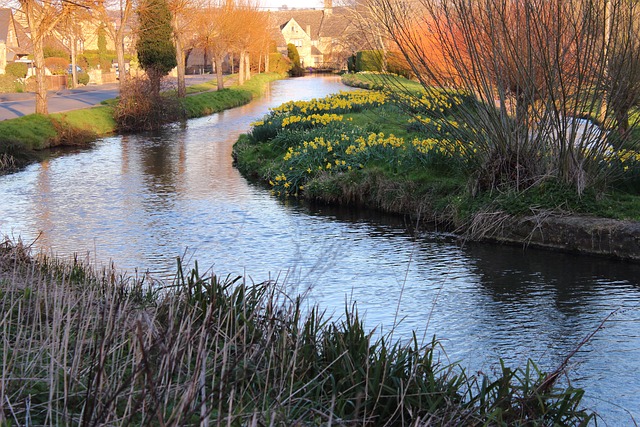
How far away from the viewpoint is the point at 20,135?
21.8 metres

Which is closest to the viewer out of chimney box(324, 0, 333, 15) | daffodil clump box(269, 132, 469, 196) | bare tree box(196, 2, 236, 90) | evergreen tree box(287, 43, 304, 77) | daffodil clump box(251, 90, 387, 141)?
daffodil clump box(269, 132, 469, 196)

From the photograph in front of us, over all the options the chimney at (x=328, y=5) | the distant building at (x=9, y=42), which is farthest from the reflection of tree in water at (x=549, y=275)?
the distant building at (x=9, y=42)

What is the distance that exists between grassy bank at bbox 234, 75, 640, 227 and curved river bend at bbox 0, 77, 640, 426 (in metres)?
0.56

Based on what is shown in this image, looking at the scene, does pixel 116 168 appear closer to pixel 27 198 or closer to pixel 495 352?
pixel 27 198

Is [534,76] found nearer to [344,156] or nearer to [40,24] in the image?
[344,156]

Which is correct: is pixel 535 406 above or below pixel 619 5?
below

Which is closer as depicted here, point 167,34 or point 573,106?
point 573,106

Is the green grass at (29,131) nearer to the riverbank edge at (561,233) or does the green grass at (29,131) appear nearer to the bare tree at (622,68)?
the riverbank edge at (561,233)

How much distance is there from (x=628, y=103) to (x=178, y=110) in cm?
2354

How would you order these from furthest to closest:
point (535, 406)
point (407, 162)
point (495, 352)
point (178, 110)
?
point (178, 110) → point (407, 162) → point (495, 352) → point (535, 406)

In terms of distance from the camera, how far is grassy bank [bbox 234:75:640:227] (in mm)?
11570

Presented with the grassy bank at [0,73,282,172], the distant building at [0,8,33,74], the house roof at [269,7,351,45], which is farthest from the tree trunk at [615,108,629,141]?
the house roof at [269,7,351,45]

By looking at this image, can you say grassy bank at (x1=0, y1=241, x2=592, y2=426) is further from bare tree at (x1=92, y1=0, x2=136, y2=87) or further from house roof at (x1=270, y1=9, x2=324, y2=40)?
house roof at (x1=270, y1=9, x2=324, y2=40)

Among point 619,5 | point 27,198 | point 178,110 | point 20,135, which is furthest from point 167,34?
point 619,5
